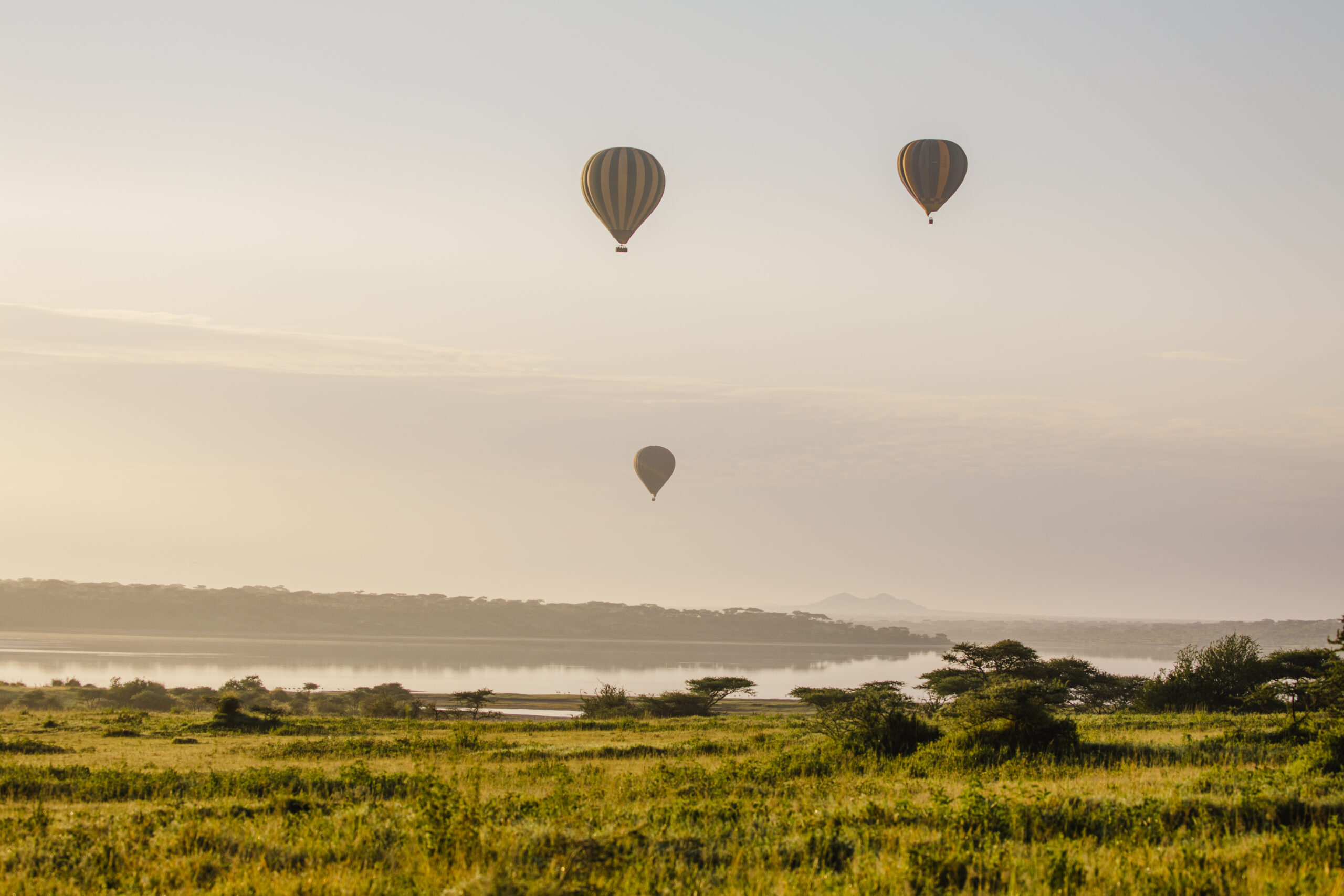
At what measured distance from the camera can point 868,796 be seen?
13.5m

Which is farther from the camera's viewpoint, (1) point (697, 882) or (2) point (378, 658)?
(2) point (378, 658)

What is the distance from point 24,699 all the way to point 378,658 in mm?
78093

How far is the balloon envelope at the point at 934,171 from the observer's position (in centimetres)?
4284

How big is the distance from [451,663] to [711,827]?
12041cm

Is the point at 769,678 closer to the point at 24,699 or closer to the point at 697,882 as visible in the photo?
the point at 24,699

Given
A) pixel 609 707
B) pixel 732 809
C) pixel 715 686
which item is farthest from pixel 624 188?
pixel 732 809

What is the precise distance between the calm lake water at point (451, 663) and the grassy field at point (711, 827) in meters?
62.8

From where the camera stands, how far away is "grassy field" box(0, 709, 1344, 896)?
883 centimetres

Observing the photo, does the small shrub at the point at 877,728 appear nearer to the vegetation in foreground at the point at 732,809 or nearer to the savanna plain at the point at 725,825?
the vegetation in foreground at the point at 732,809

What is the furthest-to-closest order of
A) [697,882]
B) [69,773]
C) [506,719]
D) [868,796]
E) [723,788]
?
[506,719] < [69,773] < [723,788] < [868,796] < [697,882]

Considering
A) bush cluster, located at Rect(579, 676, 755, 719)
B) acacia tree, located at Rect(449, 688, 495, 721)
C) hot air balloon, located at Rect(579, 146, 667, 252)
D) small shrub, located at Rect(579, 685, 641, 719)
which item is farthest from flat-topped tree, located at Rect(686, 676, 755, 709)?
hot air balloon, located at Rect(579, 146, 667, 252)

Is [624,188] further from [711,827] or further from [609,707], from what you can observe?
[711,827]

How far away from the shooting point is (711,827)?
11.0m

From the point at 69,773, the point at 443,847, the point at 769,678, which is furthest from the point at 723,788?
the point at 769,678
